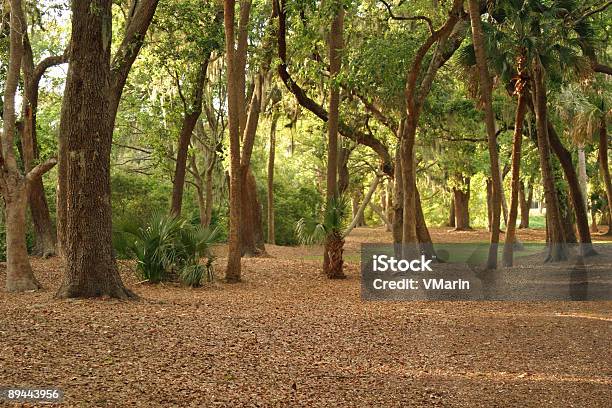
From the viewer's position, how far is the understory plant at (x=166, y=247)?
1564 centimetres

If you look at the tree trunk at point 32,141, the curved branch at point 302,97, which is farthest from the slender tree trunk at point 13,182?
the curved branch at point 302,97

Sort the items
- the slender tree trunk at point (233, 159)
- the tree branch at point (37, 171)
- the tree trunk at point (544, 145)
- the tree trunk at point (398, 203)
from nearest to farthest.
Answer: the tree branch at point (37, 171), the slender tree trunk at point (233, 159), the tree trunk at point (544, 145), the tree trunk at point (398, 203)

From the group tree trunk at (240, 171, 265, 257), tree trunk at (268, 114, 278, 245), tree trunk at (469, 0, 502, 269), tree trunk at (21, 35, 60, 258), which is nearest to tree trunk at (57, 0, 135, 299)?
tree trunk at (21, 35, 60, 258)

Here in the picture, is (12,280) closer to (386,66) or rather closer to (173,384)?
(173,384)

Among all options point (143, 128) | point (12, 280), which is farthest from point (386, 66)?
point (143, 128)

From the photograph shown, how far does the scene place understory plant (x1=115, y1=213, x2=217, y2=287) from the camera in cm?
1564

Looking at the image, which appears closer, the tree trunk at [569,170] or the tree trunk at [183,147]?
the tree trunk at [183,147]

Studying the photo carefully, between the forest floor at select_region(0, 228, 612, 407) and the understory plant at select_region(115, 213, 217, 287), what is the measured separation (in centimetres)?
145

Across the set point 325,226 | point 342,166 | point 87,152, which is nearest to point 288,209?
point 342,166

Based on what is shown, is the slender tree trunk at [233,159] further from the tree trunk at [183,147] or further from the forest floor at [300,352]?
the tree trunk at [183,147]

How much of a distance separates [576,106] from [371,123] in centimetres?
652

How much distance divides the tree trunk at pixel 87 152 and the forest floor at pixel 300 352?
605 mm

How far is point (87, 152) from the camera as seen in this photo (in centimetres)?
1134

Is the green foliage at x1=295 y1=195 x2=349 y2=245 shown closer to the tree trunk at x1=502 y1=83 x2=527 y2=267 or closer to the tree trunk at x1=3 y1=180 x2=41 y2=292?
the tree trunk at x1=502 y1=83 x2=527 y2=267
